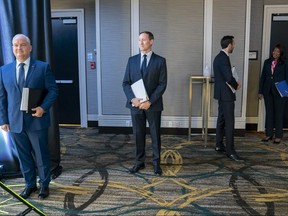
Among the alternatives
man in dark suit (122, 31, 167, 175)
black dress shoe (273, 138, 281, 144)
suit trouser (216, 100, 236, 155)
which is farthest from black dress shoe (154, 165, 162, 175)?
black dress shoe (273, 138, 281, 144)

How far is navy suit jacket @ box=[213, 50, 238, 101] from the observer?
4.29 meters

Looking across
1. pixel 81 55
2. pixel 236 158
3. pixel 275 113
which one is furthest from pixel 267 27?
pixel 81 55

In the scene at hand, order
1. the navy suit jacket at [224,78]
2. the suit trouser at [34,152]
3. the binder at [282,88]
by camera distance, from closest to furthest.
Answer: the suit trouser at [34,152] → the navy suit jacket at [224,78] → the binder at [282,88]

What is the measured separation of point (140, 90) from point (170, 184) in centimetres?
115

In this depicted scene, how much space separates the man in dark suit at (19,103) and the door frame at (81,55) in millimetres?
3139

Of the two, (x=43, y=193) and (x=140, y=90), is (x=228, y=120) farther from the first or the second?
(x=43, y=193)

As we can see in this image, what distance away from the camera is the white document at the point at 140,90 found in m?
3.74

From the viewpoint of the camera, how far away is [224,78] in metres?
4.34

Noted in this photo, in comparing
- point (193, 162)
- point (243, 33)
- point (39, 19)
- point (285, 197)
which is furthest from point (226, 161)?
point (39, 19)

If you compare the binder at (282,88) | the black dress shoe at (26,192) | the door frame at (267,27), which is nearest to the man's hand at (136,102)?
the black dress shoe at (26,192)

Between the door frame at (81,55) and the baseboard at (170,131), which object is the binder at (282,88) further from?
the door frame at (81,55)

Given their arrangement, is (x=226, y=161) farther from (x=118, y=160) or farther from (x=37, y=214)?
(x=37, y=214)

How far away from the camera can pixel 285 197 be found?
10.8ft

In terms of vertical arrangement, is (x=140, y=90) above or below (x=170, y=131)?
above
